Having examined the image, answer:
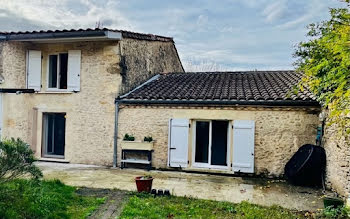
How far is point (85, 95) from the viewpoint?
1258 centimetres

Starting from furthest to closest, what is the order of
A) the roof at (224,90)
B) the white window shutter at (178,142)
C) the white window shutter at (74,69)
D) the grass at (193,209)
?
the white window shutter at (74,69) → the white window shutter at (178,142) → the roof at (224,90) → the grass at (193,209)

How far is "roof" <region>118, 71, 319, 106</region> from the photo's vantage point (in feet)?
34.6

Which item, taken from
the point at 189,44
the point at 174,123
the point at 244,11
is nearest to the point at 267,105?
the point at 174,123

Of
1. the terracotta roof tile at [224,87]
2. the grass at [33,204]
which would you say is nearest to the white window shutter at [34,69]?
the terracotta roof tile at [224,87]

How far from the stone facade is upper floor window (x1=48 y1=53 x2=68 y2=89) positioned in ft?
0.80

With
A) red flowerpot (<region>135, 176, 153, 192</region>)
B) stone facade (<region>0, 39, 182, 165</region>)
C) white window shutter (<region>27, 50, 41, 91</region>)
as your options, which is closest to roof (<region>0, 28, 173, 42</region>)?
stone facade (<region>0, 39, 182, 165</region>)

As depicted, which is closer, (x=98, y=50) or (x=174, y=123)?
(x=174, y=123)

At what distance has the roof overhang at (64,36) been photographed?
37.5 feet

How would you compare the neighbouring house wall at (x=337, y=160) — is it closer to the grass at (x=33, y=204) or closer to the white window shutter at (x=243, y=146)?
the white window shutter at (x=243, y=146)

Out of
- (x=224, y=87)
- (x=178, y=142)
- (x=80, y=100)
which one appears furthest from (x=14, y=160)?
(x=224, y=87)

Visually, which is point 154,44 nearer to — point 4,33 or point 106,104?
point 106,104

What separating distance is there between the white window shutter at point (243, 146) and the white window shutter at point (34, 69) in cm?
853

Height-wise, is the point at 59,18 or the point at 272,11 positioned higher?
the point at 59,18

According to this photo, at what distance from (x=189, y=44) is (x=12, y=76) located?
548 inches
